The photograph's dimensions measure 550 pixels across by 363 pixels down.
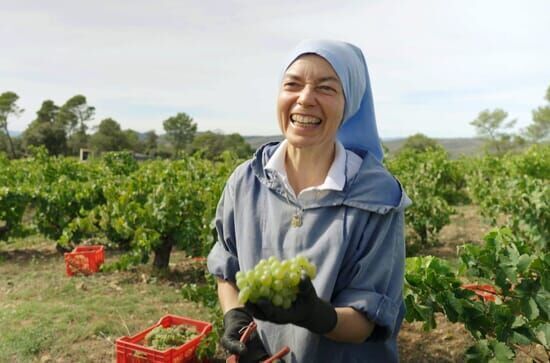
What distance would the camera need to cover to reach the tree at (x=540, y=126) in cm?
4926

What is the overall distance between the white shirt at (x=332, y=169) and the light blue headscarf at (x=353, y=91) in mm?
74

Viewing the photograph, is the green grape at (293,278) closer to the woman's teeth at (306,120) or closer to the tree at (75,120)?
the woman's teeth at (306,120)

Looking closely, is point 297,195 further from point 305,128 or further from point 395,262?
point 395,262

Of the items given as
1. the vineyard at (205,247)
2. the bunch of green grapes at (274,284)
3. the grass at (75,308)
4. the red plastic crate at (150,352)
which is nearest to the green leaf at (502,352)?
the vineyard at (205,247)

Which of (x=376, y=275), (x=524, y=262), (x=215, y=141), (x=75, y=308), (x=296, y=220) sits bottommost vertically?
(x=75, y=308)

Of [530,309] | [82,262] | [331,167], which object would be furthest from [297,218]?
[82,262]

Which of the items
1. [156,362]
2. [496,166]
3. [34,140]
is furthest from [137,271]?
[34,140]

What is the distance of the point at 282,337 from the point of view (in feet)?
5.94

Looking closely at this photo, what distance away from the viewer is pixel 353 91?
1.75m

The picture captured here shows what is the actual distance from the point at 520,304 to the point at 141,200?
4828mm

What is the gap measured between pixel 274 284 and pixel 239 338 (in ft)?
1.36

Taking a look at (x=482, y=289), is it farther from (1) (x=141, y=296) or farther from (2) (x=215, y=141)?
(2) (x=215, y=141)

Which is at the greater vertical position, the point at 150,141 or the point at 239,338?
the point at 150,141

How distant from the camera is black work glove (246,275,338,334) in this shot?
4.58 ft
